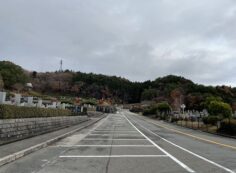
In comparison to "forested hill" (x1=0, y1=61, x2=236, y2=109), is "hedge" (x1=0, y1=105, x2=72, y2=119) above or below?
below

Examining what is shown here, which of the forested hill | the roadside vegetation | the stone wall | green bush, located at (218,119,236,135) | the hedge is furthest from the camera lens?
the forested hill

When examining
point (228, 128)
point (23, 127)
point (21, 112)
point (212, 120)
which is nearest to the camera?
point (21, 112)

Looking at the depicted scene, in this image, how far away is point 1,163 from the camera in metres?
11.1

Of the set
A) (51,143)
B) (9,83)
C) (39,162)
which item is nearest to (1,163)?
(39,162)

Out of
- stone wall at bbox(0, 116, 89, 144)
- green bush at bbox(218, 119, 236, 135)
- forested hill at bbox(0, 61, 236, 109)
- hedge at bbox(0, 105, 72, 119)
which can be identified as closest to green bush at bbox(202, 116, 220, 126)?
green bush at bbox(218, 119, 236, 135)

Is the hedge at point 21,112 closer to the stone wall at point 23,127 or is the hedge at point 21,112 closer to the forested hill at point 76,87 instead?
the stone wall at point 23,127

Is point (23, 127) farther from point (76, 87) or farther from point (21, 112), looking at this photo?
point (76, 87)

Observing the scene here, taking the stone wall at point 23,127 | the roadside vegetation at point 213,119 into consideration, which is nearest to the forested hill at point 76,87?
the roadside vegetation at point 213,119

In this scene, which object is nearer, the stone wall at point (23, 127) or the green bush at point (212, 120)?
the stone wall at point (23, 127)

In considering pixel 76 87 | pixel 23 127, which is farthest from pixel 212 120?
pixel 76 87

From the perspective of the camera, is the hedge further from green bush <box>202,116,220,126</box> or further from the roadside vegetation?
green bush <box>202,116,220,126</box>

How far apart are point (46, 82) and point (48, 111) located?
13158 cm

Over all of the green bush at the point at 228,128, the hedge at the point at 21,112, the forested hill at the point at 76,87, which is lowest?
the green bush at the point at 228,128

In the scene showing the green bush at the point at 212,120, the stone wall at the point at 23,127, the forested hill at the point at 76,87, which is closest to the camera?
the stone wall at the point at 23,127
